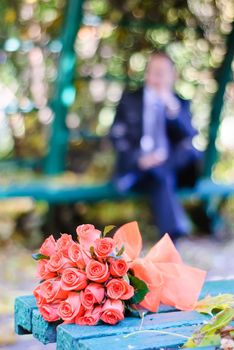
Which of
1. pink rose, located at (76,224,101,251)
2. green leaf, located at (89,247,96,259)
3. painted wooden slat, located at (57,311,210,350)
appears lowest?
painted wooden slat, located at (57,311,210,350)

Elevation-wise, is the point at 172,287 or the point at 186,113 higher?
the point at 172,287

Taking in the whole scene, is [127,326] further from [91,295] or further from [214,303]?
[214,303]

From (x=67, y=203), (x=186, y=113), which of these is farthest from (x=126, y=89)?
(x=67, y=203)

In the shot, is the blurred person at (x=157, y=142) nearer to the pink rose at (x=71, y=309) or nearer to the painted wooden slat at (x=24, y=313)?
the painted wooden slat at (x=24, y=313)

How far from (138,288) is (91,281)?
0.15 metres

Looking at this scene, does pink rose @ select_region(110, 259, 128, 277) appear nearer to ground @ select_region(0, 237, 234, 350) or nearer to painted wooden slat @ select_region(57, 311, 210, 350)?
painted wooden slat @ select_region(57, 311, 210, 350)

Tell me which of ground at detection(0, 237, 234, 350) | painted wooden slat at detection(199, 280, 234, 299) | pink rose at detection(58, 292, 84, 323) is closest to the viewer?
pink rose at detection(58, 292, 84, 323)

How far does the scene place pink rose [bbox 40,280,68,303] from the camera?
245cm

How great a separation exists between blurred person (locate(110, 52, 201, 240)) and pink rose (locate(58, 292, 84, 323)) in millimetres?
4124

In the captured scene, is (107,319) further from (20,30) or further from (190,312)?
(20,30)

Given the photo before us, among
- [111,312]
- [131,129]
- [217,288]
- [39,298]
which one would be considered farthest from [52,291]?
[131,129]

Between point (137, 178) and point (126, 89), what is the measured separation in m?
0.72

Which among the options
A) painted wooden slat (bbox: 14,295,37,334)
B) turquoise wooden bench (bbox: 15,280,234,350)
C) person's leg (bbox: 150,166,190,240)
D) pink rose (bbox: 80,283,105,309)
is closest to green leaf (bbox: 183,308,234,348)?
turquoise wooden bench (bbox: 15,280,234,350)

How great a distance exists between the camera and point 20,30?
6.93 metres
